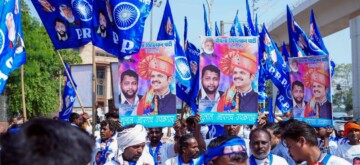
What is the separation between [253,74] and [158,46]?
1.35 m

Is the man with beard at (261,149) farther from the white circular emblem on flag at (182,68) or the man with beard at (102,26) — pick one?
the white circular emblem on flag at (182,68)

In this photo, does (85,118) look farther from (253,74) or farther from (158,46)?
(253,74)

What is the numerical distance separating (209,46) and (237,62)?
442 mm

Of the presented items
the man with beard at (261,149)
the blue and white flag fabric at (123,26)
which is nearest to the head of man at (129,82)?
the blue and white flag fabric at (123,26)

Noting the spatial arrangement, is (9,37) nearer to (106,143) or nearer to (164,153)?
(106,143)

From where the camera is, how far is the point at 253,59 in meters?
7.45

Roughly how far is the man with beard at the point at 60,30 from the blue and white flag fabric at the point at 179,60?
2590mm

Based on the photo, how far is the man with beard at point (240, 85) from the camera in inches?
290

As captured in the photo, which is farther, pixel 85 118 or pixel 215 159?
pixel 85 118

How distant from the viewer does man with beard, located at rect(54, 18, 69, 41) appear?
8148 millimetres

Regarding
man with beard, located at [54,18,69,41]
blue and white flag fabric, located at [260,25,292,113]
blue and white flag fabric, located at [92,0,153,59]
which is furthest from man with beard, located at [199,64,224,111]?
blue and white flag fabric, located at [260,25,292,113]

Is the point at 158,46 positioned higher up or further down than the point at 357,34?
further down

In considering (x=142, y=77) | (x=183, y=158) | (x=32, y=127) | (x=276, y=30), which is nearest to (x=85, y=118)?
(x=142, y=77)

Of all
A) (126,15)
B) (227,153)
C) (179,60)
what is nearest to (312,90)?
(126,15)
